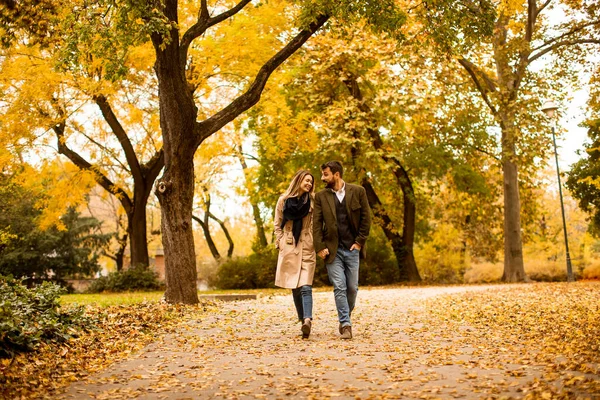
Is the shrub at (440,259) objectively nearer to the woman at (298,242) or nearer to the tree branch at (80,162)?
the tree branch at (80,162)

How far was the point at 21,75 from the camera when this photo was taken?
22.7m

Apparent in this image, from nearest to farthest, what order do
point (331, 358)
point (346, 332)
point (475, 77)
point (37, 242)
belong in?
point (331, 358) → point (346, 332) → point (475, 77) → point (37, 242)

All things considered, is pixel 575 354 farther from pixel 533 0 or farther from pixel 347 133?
pixel 533 0

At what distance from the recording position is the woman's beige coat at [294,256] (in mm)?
9016

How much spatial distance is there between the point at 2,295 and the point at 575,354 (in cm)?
635

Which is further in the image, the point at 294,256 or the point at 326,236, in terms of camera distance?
the point at 294,256

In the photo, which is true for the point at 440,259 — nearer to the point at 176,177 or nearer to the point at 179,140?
the point at 176,177

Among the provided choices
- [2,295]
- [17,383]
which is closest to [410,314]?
[2,295]

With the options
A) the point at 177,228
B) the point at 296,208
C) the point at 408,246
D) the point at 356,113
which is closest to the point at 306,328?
the point at 296,208

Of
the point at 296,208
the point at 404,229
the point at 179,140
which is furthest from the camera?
the point at 404,229

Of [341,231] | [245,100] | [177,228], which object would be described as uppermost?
[245,100]

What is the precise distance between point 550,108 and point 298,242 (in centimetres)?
1804

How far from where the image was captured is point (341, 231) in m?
8.94

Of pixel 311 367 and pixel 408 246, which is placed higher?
pixel 408 246
